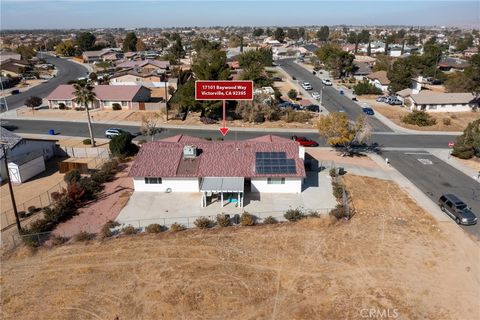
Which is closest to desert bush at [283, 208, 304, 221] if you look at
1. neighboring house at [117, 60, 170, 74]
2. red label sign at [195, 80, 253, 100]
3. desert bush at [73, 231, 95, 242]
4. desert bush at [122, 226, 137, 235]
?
desert bush at [122, 226, 137, 235]

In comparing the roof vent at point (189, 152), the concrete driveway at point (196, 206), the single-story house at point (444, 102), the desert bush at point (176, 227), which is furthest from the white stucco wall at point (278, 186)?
the single-story house at point (444, 102)

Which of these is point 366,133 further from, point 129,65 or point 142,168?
point 129,65

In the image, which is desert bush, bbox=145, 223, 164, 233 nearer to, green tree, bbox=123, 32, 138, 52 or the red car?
the red car

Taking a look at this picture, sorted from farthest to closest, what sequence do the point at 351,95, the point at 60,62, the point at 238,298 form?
the point at 60,62 → the point at 351,95 → the point at 238,298

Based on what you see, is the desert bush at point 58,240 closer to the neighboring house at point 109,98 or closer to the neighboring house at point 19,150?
the neighboring house at point 19,150

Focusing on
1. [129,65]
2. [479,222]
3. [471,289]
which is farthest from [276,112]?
[129,65]

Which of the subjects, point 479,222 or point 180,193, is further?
point 180,193

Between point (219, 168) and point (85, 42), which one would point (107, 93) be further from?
point (85, 42)

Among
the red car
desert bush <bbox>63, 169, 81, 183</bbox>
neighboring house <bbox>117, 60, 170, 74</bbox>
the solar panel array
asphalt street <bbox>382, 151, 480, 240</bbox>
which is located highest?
neighboring house <bbox>117, 60, 170, 74</bbox>
